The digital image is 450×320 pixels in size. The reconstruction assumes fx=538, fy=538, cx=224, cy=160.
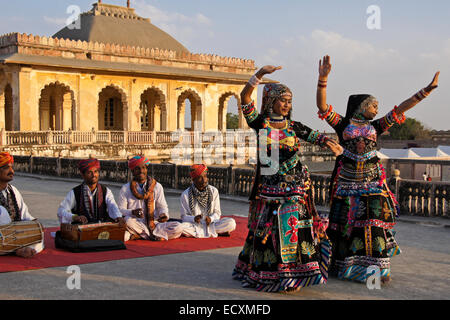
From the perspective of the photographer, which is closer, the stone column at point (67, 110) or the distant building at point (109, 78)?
the distant building at point (109, 78)

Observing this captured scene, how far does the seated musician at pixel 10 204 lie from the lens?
6.13m

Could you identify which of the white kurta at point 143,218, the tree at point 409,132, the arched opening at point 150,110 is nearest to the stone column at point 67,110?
the arched opening at point 150,110

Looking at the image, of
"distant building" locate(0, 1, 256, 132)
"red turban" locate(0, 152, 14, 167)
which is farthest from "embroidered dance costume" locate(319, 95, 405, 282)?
"distant building" locate(0, 1, 256, 132)

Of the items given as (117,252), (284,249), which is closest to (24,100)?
(117,252)

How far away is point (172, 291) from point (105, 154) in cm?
1984

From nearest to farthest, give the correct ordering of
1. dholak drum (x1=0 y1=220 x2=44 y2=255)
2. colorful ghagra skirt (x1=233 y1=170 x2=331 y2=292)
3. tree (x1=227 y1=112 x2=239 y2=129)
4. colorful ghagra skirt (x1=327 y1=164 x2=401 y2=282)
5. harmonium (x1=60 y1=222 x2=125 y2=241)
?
colorful ghagra skirt (x1=233 y1=170 x2=331 y2=292), colorful ghagra skirt (x1=327 y1=164 x2=401 y2=282), dholak drum (x1=0 y1=220 x2=44 y2=255), harmonium (x1=60 y1=222 x2=125 y2=241), tree (x1=227 y1=112 x2=239 y2=129)

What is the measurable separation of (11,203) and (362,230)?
4026 millimetres

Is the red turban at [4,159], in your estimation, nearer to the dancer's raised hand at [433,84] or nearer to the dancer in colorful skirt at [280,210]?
the dancer in colorful skirt at [280,210]

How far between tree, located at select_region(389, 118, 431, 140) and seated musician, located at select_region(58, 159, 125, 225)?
48907mm

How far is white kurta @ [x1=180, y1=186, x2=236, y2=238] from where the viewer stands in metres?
7.48

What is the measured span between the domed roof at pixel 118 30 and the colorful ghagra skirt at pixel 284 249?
26943 millimetres

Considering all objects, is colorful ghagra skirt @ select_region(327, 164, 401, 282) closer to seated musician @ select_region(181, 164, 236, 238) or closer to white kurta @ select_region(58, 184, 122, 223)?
seated musician @ select_region(181, 164, 236, 238)

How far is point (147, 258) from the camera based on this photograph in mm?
6250
